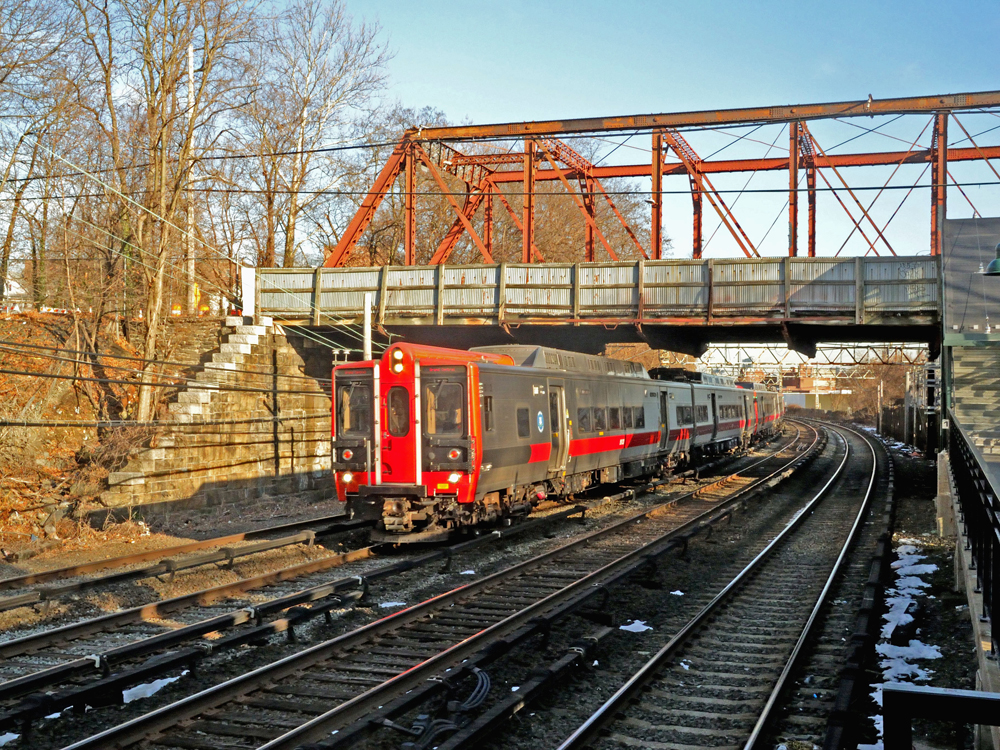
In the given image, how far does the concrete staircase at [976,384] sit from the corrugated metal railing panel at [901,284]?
7.79ft

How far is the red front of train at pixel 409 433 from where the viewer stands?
1223 cm

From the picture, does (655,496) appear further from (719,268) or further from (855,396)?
(855,396)

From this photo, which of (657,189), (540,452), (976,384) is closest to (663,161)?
(657,189)

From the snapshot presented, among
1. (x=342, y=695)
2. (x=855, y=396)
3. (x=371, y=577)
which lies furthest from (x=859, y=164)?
(x=855, y=396)

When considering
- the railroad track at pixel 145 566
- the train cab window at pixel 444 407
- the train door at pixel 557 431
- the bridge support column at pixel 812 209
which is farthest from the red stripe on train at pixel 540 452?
the bridge support column at pixel 812 209

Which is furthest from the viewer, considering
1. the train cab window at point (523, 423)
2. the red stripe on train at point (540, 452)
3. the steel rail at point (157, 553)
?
the red stripe on train at point (540, 452)

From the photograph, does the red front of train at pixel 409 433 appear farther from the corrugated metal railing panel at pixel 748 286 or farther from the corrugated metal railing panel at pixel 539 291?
the corrugated metal railing panel at pixel 748 286

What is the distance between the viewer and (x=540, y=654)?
7652 mm

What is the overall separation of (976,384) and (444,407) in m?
15.8

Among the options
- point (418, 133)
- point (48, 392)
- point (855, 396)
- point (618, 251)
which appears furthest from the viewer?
point (855, 396)

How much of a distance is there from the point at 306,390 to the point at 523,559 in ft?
39.4

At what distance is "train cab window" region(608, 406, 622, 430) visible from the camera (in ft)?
58.5

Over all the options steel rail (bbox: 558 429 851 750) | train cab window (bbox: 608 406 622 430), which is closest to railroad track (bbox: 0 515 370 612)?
train cab window (bbox: 608 406 622 430)

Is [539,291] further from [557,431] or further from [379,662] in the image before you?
[379,662]
